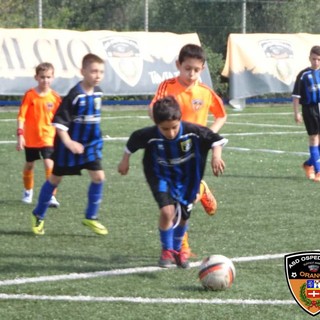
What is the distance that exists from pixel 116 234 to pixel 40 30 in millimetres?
15463

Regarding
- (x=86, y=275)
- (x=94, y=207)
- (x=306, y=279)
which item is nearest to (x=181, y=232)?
(x=86, y=275)

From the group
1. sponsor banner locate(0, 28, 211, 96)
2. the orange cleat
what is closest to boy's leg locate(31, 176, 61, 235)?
the orange cleat

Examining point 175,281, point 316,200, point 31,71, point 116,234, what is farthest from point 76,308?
point 31,71

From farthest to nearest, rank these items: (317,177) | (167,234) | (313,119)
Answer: (313,119), (317,177), (167,234)

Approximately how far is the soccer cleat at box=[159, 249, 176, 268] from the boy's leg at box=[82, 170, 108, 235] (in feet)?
4.73

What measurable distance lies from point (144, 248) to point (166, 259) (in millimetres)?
784

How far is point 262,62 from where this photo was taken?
26438 millimetres

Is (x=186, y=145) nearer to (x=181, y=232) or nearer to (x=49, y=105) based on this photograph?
(x=181, y=232)

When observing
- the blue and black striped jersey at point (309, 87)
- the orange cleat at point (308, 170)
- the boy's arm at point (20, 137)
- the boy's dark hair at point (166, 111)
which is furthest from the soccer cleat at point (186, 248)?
the blue and black striped jersey at point (309, 87)

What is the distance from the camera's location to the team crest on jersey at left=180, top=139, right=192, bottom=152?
24.8 ft

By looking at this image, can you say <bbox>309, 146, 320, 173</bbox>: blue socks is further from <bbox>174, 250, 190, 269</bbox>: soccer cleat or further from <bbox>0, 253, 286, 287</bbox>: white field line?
<bbox>174, 250, 190, 269</bbox>: soccer cleat

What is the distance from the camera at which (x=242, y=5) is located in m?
27.7

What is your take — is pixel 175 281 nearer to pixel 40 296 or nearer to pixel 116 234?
pixel 40 296

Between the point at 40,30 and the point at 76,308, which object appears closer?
the point at 76,308
